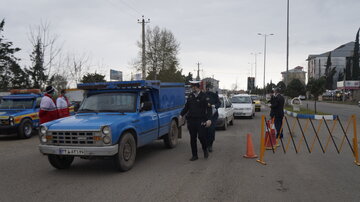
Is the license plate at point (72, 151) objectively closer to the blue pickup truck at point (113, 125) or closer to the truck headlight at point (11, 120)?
the blue pickup truck at point (113, 125)

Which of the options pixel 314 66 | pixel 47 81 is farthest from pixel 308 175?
pixel 314 66

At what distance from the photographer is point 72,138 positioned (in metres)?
6.13

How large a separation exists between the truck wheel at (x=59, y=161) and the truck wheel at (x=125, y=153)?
4.61 feet

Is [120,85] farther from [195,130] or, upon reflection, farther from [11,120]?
[11,120]

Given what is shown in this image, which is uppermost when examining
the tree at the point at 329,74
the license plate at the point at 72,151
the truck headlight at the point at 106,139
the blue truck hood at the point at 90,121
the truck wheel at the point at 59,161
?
the tree at the point at 329,74

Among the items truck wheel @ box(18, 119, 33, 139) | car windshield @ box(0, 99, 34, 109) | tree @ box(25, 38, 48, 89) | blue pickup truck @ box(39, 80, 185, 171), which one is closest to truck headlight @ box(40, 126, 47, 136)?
blue pickup truck @ box(39, 80, 185, 171)

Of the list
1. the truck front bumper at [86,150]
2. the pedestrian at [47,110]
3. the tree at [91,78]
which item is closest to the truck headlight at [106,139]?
the truck front bumper at [86,150]

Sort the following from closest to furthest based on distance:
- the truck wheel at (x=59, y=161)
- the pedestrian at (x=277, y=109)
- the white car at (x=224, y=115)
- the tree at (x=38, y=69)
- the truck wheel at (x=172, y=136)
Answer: the truck wheel at (x=59, y=161) → the truck wheel at (x=172, y=136) → the pedestrian at (x=277, y=109) → the white car at (x=224, y=115) → the tree at (x=38, y=69)

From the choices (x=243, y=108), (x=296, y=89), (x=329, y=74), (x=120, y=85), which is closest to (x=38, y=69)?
(x=243, y=108)

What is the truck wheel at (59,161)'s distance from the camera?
6.66m

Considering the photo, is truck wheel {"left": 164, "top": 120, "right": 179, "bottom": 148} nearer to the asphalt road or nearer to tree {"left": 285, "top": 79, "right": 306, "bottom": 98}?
the asphalt road

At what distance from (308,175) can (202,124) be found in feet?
8.72

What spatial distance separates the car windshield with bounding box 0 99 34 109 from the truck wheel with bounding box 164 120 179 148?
7.10 metres

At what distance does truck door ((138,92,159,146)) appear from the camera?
7340 millimetres
